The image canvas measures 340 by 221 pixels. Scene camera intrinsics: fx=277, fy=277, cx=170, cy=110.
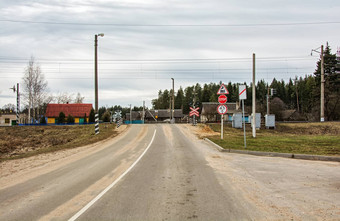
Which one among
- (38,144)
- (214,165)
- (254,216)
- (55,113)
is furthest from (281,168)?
(55,113)

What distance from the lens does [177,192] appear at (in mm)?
6539

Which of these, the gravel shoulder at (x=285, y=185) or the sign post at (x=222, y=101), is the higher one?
the sign post at (x=222, y=101)

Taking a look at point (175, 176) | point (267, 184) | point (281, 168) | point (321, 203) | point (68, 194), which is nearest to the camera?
point (321, 203)

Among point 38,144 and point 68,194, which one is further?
point 38,144

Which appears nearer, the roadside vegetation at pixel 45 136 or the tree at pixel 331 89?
the roadside vegetation at pixel 45 136

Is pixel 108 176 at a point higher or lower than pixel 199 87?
lower

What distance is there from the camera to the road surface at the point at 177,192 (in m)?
5.12

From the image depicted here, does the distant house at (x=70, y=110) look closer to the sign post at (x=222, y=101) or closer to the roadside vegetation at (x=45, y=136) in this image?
the roadside vegetation at (x=45, y=136)

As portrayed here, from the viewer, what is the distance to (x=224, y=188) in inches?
272

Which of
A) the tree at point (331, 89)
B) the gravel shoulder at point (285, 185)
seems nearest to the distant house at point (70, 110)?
the tree at point (331, 89)

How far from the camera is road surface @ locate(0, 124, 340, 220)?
5.12m

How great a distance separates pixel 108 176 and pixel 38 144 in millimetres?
19181

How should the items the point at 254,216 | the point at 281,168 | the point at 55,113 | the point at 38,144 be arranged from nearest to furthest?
the point at 254,216
the point at 281,168
the point at 38,144
the point at 55,113

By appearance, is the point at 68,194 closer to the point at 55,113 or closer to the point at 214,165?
the point at 214,165
